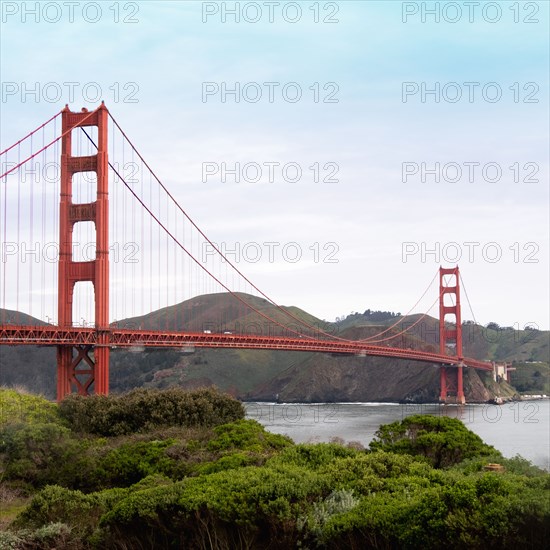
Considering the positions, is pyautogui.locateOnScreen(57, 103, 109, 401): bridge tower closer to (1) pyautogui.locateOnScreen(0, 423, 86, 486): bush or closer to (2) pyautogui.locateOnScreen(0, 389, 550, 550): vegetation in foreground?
(1) pyautogui.locateOnScreen(0, 423, 86, 486): bush

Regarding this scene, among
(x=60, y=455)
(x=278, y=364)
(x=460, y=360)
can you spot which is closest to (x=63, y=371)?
(x=60, y=455)

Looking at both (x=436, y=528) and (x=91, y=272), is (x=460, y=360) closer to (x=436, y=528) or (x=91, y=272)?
(x=91, y=272)

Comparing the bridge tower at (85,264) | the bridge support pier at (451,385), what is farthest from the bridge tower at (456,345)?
the bridge tower at (85,264)

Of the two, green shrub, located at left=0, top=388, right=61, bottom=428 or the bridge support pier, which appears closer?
green shrub, located at left=0, top=388, right=61, bottom=428

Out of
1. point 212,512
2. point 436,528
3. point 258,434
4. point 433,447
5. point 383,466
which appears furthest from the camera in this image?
point 258,434

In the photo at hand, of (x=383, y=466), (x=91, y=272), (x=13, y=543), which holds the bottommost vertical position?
(x=13, y=543)

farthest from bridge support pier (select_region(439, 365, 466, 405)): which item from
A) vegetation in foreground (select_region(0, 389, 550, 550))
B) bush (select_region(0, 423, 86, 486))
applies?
bush (select_region(0, 423, 86, 486))

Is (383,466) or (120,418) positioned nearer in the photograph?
(383,466)
